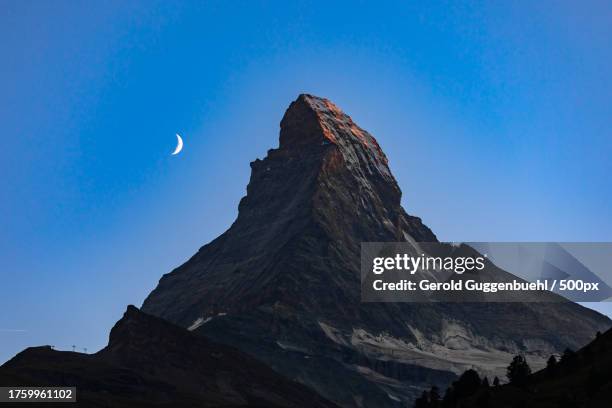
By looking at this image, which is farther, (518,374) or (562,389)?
(518,374)

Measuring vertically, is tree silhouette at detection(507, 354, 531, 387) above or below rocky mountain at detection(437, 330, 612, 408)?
above

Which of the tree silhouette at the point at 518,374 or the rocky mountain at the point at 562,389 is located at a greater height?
the tree silhouette at the point at 518,374

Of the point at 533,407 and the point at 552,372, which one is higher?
the point at 552,372

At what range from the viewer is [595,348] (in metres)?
170

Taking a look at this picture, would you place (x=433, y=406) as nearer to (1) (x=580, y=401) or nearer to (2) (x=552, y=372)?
(2) (x=552, y=372)

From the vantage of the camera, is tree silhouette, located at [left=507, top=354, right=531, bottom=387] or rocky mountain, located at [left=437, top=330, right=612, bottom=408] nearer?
rocky mountain, located at [left=437, top=330, right=612, bottom=408]

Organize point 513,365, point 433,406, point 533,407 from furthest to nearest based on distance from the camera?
point 513,365 → point 433,406 → point 533,407

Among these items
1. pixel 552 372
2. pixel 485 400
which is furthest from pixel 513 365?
pixel 485 400

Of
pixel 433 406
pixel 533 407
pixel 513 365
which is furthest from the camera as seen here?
pixel 513 365

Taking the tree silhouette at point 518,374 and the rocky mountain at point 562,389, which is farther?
the tree silhouette at point 518,374

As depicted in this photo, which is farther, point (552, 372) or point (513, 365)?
point (513, 365)

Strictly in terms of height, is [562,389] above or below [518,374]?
below

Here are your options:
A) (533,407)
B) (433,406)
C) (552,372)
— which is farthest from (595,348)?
(533,407)

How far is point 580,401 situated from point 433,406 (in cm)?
2947
